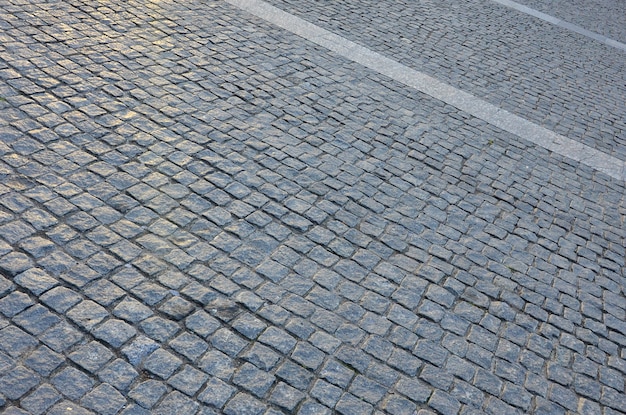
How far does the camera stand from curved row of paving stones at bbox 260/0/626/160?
870 cm

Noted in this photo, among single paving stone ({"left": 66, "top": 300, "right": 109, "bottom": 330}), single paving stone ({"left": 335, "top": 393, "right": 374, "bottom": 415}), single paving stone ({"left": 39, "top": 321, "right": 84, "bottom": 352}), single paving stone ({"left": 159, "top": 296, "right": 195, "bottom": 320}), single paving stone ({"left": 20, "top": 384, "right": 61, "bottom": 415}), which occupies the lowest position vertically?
single paving stone ({"left": 335, "top": 393, "right": 374, "bottom": 415})

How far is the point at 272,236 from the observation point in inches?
200

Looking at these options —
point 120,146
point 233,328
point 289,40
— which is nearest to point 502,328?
point 233,328

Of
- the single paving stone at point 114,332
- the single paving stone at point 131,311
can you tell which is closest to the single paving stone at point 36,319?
the single paving stone at point 114,332

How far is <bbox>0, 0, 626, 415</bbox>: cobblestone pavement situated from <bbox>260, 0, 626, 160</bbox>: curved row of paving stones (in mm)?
221

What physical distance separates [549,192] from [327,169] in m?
2.66

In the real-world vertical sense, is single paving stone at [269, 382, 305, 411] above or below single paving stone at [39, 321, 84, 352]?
below

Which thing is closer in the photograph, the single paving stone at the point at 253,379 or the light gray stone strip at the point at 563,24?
the single paving stone at the point at 253,379

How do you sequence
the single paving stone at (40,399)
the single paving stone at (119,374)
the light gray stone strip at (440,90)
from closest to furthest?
1. the single paving stone at (40,399)
2. the single paving stone at (119,374)
3. the light gray stone strip at (440,90)

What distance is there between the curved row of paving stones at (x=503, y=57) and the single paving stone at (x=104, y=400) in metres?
6.65

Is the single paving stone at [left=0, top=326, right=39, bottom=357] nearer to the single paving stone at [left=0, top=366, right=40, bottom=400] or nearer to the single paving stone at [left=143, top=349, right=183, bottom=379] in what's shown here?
the single paving stone at [left=0, top=366, right=40, bottom=400]

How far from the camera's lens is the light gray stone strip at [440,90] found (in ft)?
25.8

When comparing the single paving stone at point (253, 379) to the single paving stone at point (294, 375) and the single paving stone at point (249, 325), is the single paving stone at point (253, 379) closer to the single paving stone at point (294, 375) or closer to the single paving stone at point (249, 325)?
the single paving stone at point (294, 375)

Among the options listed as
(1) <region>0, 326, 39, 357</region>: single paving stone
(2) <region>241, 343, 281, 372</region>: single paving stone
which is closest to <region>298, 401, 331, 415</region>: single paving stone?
(2) <region>241, 343, 281, 372</region>: single paving stone
